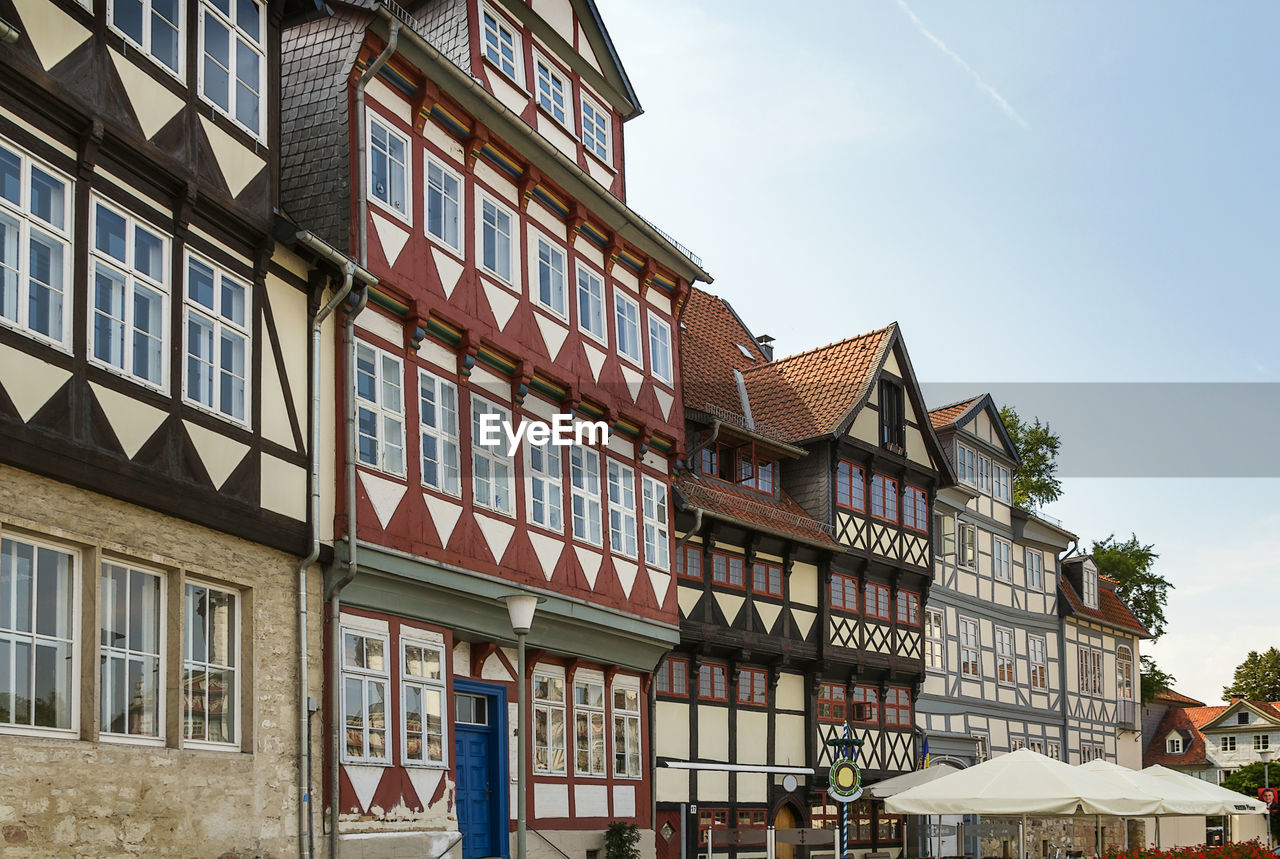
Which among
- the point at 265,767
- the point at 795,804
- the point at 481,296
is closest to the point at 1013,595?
the point at 795,804

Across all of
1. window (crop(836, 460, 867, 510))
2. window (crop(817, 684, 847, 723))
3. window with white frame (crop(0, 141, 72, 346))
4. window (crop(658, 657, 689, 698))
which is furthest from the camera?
window (crop(836, 460, 867, 510))

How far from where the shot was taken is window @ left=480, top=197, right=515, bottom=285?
68.2 ft

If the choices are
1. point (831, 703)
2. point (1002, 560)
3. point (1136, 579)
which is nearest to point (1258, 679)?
point (1136, 579)

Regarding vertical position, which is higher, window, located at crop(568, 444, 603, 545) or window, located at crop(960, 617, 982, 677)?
window, located at crop(568, 444, 603, 545)

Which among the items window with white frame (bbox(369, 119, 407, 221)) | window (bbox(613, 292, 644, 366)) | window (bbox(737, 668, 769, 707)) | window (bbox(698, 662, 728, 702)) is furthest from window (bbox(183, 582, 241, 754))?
window (bbox(737, 668, 769, 707))

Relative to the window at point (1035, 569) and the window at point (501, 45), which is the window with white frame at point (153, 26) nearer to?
the window at point (501, 45)

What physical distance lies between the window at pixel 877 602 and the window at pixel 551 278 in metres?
13.8

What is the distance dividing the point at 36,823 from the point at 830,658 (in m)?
21.6

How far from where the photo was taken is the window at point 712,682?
91.8 feet

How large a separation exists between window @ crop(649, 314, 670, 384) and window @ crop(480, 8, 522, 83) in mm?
5192

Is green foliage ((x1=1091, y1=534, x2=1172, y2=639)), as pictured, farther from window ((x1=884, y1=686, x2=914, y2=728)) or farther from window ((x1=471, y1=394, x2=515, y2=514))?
window ((x1=471, y1=394, x2=515, y2=514))

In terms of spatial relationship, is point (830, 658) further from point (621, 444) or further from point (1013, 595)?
point (1013, 595)

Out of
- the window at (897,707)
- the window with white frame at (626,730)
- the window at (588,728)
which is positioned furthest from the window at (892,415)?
the window at (588,728)

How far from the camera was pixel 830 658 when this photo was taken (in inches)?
1241
